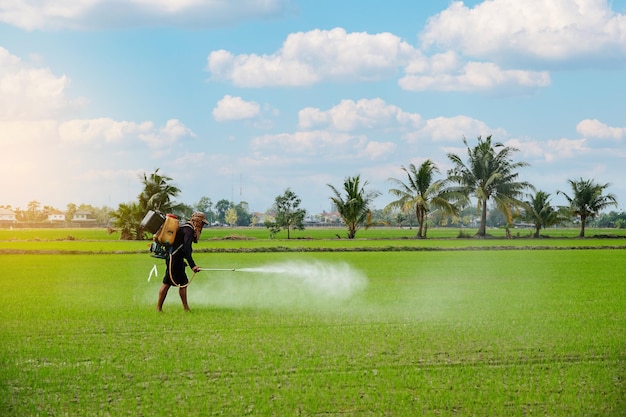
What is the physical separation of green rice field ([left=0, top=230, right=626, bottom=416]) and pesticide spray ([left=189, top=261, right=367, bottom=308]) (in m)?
0.08

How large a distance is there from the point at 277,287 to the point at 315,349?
7776 millimetres

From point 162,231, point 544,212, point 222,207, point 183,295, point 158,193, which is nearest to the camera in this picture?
point 162,231

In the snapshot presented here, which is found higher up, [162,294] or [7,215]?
[7,215]

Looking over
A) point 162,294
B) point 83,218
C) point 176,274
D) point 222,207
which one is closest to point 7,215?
point 83,218

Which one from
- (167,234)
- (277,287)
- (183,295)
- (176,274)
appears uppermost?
(167,234)

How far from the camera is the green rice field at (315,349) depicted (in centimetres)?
624

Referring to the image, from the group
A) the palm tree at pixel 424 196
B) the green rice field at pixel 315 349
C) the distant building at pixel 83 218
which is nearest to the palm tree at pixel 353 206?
the palm tree at pixel 424 196

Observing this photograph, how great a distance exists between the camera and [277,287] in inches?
632

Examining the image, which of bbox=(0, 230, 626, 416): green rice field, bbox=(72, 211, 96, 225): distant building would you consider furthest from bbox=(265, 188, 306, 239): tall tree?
bbox=(72, 211, 96, 225): distant building

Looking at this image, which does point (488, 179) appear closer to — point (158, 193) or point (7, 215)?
point (158, 193)

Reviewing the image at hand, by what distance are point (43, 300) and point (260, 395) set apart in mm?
8452

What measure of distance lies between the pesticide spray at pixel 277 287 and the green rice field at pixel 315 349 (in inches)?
3.0

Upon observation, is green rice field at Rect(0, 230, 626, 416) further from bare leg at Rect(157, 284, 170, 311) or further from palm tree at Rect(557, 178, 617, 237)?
palm tree at Rect(557, 178, 617, 237)

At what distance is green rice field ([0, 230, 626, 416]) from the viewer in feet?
20.5
